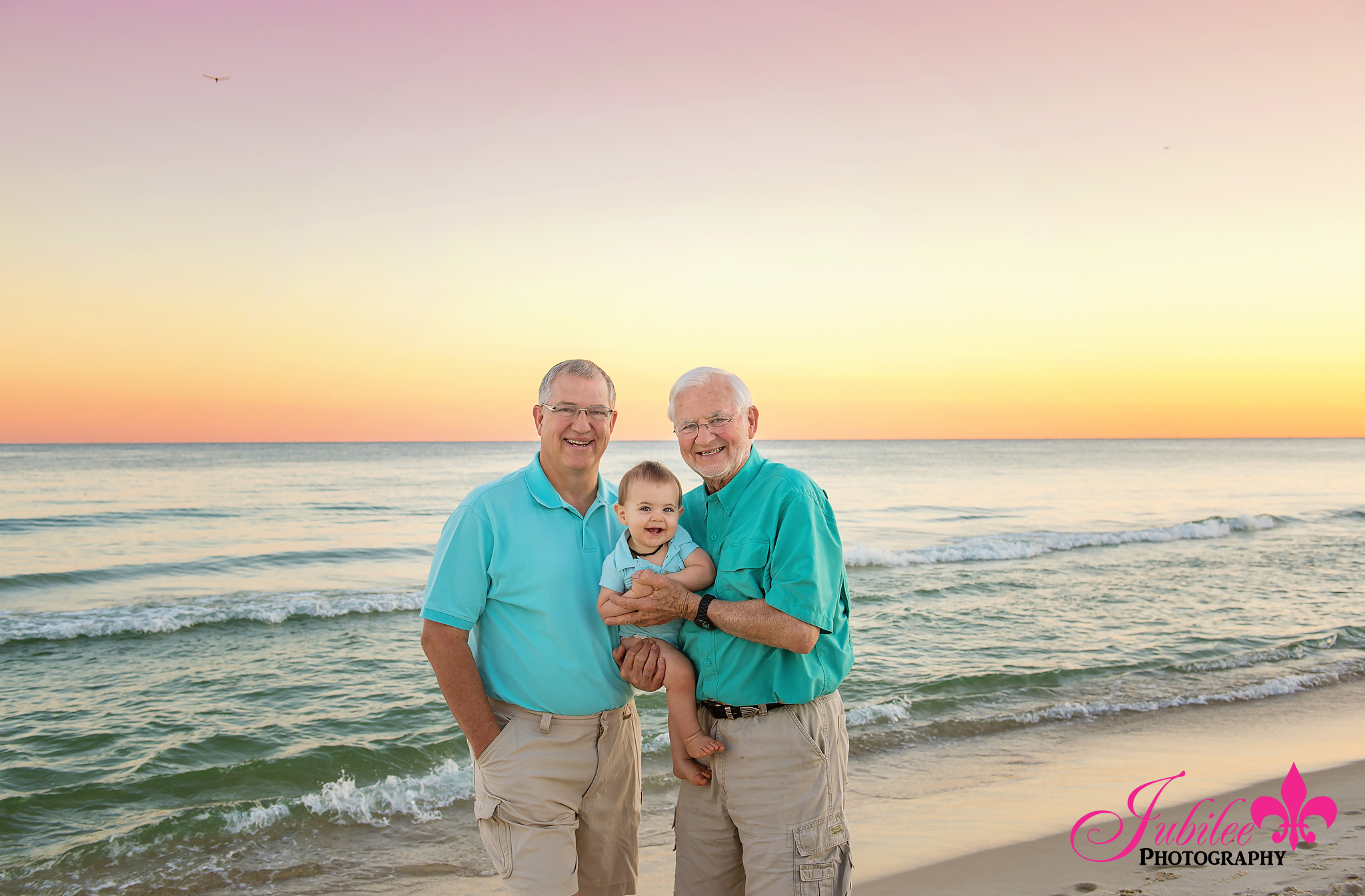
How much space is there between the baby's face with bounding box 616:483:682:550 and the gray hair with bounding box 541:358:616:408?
0.39 metres

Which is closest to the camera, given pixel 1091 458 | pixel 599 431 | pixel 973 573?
pixel 599 431

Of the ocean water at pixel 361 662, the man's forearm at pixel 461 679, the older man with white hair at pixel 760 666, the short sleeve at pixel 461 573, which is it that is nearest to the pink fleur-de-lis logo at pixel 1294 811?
the ocean water at pixel 361 662

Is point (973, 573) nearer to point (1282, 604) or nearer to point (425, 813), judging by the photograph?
point (1282, 604)

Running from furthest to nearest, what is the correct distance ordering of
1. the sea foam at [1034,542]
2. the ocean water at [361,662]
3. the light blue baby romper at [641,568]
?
the sea foam at [1034,542]
the ocean water at [361,662]
the light blue baby romper at [641,568]

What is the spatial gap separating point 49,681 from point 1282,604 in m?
16.9

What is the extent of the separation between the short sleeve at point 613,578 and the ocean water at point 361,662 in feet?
9.72

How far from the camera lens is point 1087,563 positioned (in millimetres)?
16125

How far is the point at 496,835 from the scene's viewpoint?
2.77 metres

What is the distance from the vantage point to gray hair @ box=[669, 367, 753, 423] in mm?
2857

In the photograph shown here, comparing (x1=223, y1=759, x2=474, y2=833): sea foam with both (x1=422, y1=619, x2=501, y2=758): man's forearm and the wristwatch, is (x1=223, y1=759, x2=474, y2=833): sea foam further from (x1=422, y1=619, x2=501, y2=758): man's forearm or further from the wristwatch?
the wristwatch

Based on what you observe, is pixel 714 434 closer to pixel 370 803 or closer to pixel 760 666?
pixel 760 666

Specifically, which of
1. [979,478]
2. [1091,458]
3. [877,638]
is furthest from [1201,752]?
[1091,458]

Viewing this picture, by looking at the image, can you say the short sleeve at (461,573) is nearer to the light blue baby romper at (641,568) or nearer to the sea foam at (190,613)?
the light blue baby romper at (641,568)

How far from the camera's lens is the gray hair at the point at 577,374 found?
2.98m
